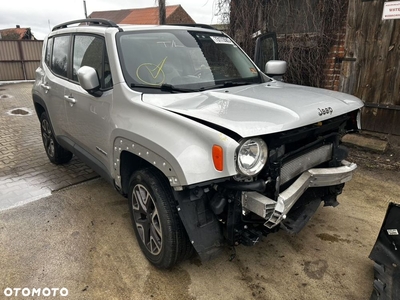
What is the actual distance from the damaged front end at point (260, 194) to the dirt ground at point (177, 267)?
0.43m

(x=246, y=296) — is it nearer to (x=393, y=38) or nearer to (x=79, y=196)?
(x=79, y=196)

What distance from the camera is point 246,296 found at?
2.44 meters

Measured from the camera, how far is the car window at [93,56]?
303cm

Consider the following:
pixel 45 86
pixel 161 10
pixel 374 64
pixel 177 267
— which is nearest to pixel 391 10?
pixel 374 64

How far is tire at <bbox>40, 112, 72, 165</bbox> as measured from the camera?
4832 mm

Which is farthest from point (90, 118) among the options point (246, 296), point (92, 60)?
point (246, 296)

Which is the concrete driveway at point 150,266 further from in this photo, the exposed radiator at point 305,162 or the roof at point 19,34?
the roof at point 19,34

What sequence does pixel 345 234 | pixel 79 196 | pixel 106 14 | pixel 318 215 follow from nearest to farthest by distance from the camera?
pixel 345 234
pixel 318 215
pixel 79 196
pixel 106 14

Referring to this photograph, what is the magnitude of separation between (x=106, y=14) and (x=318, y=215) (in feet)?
109

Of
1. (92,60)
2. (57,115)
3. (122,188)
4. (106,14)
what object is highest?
(106,14)

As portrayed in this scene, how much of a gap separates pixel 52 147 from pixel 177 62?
116 inches

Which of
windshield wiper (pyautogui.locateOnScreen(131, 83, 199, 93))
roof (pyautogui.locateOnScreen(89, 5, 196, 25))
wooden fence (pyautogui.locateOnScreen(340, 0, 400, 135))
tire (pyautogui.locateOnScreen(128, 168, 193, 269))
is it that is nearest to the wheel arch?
tire (pyautogui.locateOnScreen(128, 168, 193, 269))

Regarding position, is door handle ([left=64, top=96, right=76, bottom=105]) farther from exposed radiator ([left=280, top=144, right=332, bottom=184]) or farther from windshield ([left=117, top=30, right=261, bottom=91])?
exposed radiator ([left=280, top=144, right=332, bottom=184])

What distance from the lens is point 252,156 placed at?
2.09m
